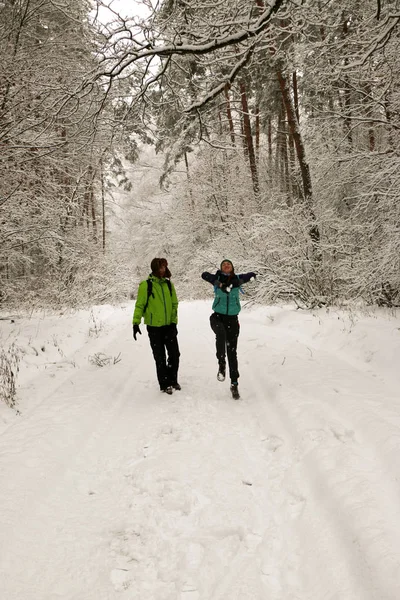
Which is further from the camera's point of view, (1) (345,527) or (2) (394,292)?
(2) (394,292)

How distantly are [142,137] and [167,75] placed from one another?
1.65 meters

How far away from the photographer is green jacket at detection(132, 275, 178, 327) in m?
5.92

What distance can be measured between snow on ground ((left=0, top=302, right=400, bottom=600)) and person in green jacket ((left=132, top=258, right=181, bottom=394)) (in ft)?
1.19

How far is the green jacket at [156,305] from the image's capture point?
19.4 feet

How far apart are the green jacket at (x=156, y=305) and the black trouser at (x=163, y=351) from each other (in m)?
0.15

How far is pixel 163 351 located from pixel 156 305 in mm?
799

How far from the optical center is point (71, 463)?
380 cm

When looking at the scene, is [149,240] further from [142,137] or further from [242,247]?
[142,137]

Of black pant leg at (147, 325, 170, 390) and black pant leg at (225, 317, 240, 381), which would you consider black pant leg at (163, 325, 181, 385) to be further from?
black pant leg at (225, 317, 240, 381)

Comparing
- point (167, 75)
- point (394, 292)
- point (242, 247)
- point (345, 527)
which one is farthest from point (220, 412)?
point (242, 247)

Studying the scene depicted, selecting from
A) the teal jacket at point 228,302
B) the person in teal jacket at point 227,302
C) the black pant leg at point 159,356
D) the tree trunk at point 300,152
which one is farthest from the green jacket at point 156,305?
the tree trunk at point 300,152

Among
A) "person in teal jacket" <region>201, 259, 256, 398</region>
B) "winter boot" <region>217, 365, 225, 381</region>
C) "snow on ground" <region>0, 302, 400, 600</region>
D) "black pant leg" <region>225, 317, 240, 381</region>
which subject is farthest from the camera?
"winter boot" <region>217, 365, 225, 381</region>

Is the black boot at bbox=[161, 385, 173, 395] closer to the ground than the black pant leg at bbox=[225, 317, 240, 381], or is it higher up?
closer to the ground

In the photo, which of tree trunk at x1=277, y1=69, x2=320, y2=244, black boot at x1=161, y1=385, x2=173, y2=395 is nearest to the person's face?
black boot at x1=161, y1=385, x2=173, y2=395
